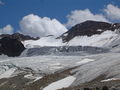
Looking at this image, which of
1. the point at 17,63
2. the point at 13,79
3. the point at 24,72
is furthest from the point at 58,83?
the point at 17,63

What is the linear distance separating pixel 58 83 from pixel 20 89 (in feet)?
35.4

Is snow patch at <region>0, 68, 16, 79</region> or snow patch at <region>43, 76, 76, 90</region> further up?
snow patch at <region>0, 68, 16, 79</region>

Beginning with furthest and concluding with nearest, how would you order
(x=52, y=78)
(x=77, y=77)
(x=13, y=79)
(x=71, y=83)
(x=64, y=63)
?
(x=64, y=63) < (x=13, y=79) < (x=52, y=78) < (x=77, y=77) < (x=71, y=83)

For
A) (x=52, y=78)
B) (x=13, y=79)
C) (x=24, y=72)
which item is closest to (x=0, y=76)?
(x=24, y=72)

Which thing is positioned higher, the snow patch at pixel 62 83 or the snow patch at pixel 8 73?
the snow patch at pixel 8 73

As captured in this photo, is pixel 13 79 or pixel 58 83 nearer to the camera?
pixel 58 83

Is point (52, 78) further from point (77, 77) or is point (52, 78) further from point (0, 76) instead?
point (0, 76)

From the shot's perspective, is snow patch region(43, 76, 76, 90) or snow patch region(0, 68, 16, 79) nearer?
snow patch region(43, 76, 76, 90)

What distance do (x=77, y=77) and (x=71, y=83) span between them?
690 cm

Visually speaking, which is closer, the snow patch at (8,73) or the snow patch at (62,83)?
the snow patch at (62,83)

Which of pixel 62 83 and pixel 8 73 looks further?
pixel 8 73

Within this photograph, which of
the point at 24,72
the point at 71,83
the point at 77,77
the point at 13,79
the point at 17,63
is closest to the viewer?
the point at 71,83

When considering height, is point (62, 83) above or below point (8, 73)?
below

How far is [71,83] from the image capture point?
334 ft
